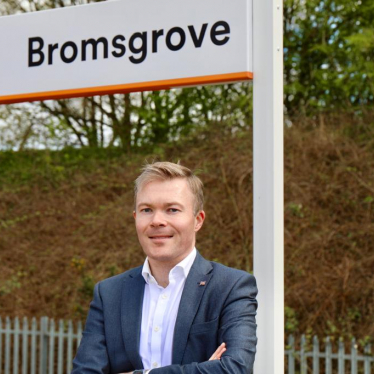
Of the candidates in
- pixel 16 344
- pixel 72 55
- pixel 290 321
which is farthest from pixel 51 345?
pixel 72 55

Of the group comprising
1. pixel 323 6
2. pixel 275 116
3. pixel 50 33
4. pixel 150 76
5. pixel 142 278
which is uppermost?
pixel 323 6

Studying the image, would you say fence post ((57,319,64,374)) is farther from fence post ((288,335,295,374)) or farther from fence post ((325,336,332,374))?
fence post ((325,336,332,374))

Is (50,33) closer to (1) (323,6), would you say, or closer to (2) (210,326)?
(2) (210,326)

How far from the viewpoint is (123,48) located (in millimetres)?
3172

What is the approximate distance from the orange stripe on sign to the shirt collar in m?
0.79

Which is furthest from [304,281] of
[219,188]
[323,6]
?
[323,6]

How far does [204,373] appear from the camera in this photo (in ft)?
7.91

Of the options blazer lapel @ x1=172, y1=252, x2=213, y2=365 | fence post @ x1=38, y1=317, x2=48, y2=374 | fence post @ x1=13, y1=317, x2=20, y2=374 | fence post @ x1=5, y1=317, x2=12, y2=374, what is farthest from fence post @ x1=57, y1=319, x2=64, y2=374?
blazer lapel @ x1=172, y1=252, x2=213, y2=365

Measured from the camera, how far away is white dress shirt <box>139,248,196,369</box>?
2570mm

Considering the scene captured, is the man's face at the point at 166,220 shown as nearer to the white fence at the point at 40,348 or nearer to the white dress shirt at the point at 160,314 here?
the white dress shirt at the point at 160,314

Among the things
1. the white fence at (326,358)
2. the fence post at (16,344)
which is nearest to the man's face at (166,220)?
the white fence at (326,358)

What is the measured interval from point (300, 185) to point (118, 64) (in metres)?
5.69

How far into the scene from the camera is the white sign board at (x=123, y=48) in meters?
2.96

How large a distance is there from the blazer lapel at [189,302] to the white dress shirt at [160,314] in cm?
3
